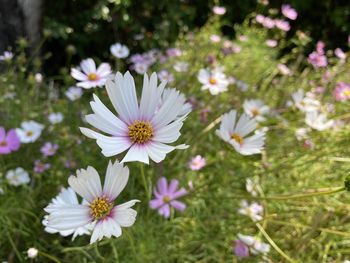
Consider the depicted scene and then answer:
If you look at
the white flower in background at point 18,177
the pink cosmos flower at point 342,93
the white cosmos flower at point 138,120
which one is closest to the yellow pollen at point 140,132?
the white cosmos flower at point 138,120

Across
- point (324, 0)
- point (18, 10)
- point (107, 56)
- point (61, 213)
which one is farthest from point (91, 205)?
point (324, 0)

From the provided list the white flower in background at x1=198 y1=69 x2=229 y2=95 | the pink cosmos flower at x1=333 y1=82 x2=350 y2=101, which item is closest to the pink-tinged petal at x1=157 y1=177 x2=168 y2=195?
the white flower in background at x1=198 y1=69 x2=229 y2=95

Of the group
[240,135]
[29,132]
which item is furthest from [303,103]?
[29,132]

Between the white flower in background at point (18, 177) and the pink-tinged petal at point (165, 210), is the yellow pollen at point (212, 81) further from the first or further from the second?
the white flower in background at point (18, 177)

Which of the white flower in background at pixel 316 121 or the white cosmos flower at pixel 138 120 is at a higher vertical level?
the white flower in background at pixel 316 121

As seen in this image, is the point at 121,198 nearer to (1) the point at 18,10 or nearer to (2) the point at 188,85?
(2) the point at 188,85

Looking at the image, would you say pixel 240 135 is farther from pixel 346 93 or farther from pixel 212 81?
pixel 346 93

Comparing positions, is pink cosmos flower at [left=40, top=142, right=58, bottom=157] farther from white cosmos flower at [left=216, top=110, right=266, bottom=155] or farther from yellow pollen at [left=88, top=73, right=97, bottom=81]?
white cosmos flower at [left=216, top=110, right=266, bottom=155]
